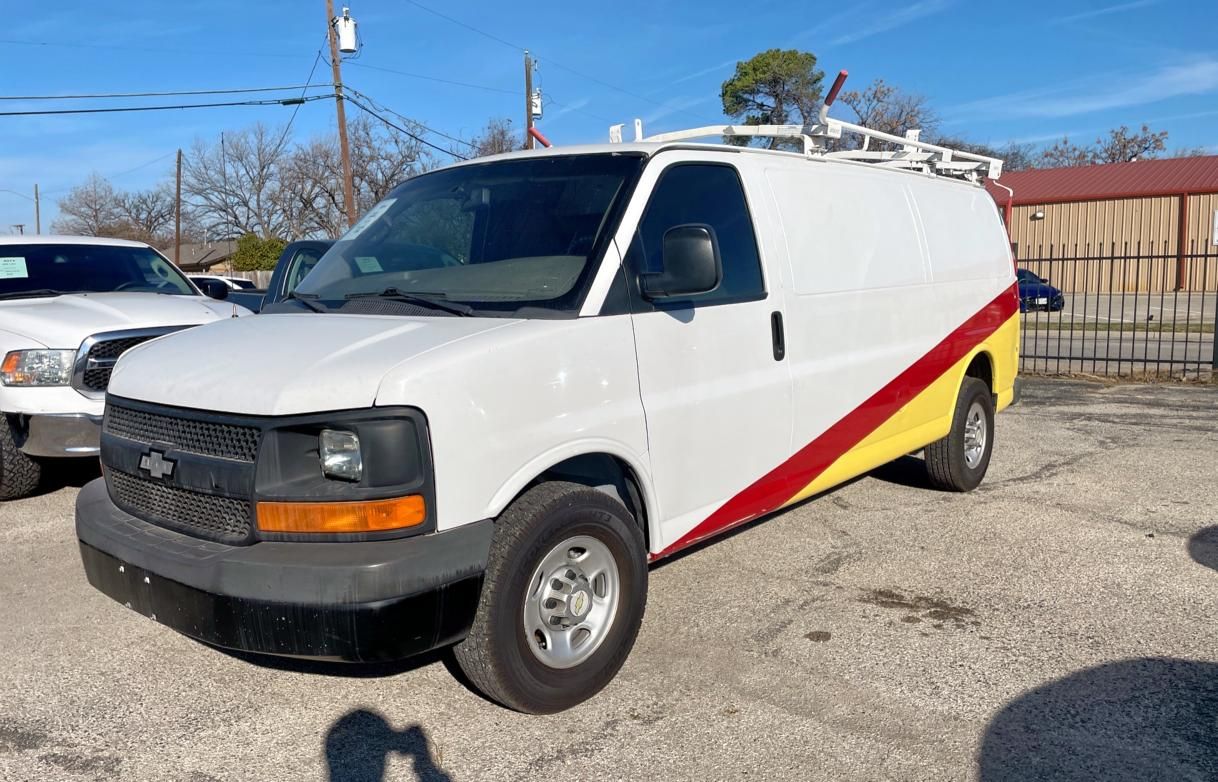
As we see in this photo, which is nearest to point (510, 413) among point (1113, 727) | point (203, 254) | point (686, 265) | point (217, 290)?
point (686, 265)

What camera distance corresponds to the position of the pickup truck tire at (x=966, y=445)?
6516 millimetres

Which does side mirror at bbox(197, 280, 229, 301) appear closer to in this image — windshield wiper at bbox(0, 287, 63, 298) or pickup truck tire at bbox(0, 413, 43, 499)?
windshield wiper at bbox(0, 287, 63, 298)

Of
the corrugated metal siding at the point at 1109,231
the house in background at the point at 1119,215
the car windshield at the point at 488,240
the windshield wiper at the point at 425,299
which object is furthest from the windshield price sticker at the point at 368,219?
the corrugated metal siding at the point at 1109,231

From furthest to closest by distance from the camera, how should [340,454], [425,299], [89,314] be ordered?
[89,314] < [425,299] < [340,454]

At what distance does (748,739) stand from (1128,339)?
19359mm

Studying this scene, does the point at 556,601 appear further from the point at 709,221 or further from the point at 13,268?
the point at 13,268

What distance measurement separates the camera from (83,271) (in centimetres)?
768

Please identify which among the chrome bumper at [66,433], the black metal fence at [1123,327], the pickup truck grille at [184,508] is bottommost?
the black metal fence at [1123,327]

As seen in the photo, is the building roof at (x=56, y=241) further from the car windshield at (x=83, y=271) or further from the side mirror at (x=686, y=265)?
the side mirror at (x=686, y=265)

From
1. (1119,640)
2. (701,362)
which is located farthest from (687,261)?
(1119,640)

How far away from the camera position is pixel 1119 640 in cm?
416

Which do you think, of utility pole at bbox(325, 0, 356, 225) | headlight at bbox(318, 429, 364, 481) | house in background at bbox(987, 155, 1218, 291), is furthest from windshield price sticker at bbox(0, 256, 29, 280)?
house in background at bbox(987, 155, 1218, 291)

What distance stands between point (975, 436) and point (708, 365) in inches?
138

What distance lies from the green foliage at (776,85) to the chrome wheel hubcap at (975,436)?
4033 centimetres
